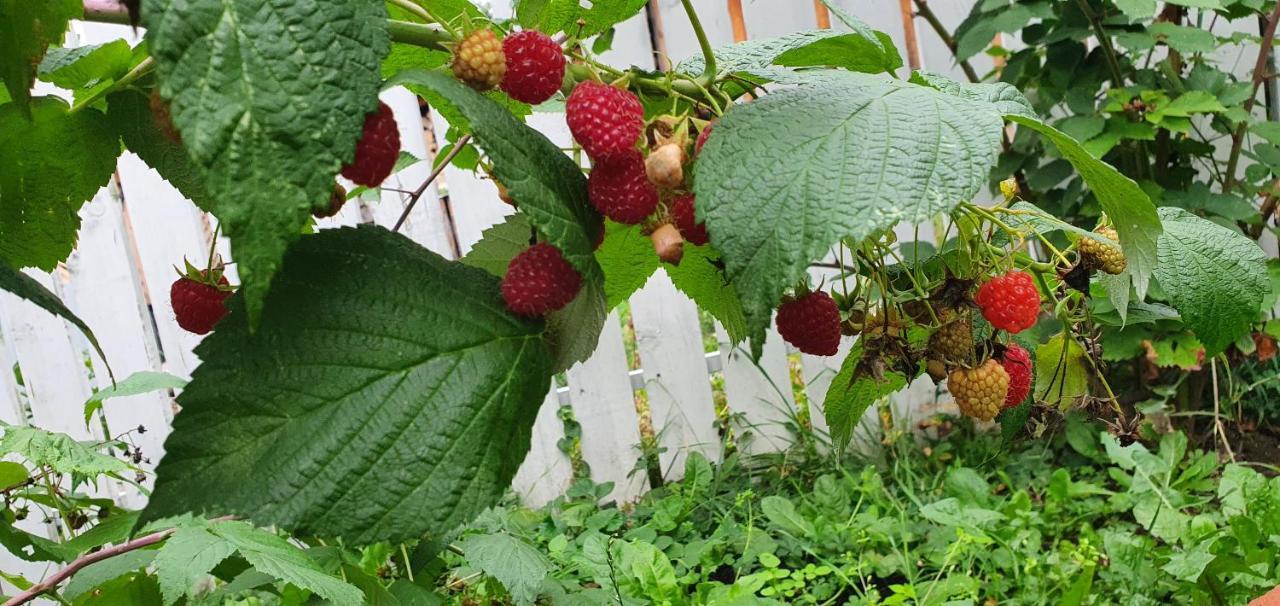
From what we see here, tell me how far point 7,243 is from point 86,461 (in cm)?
53

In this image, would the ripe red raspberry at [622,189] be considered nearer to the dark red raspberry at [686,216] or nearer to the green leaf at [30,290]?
the dark red raspberry at [686,216]

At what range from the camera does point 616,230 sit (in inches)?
17.1

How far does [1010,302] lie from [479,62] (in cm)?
25

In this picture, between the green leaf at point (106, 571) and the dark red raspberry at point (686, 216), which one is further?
the green leaf at point (106, 571)

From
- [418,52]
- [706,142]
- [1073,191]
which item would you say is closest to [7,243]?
[418,52]

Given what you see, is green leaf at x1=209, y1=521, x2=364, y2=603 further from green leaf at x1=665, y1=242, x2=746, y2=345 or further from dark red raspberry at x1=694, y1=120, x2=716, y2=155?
dark red raspberry at x1=694, y1=120, x2=716, y2=155

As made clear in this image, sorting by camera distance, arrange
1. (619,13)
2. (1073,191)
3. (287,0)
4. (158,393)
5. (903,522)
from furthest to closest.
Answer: (158,393) < (1073,191) < (903,522) < (619,13) < (287,0)

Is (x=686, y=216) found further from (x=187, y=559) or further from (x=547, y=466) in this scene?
(x=547, y=466)

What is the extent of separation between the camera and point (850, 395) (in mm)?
488

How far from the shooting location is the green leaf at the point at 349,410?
26 centimetres

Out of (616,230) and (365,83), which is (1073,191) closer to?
(616,230)

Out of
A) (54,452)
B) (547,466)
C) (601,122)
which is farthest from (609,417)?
(601,122)

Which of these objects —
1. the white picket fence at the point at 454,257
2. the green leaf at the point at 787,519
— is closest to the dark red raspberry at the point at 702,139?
the green leaf at the point at 787,519

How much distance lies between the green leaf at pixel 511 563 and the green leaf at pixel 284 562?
0.19 metres
